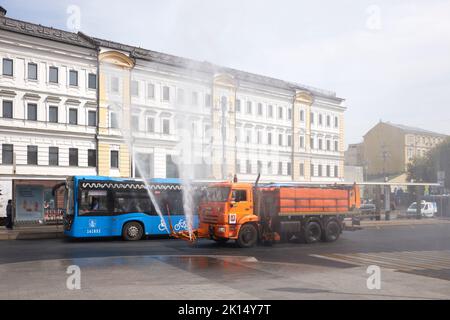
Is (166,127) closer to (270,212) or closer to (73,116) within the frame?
(73,116)

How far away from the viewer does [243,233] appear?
19156mm

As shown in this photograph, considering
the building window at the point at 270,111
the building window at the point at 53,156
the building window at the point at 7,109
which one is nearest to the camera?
the building window at the point at 7,109

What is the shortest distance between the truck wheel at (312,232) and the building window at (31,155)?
80.2ft

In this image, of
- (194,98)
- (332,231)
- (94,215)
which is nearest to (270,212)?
(332,231)

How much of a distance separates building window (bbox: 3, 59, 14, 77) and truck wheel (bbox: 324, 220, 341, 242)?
87.8 feet

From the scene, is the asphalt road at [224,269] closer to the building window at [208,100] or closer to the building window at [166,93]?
the building window at [208,100]

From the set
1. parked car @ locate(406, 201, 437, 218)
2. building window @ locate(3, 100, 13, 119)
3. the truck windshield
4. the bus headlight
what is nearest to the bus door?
the truck windshield

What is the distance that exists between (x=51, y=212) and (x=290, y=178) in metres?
22.6

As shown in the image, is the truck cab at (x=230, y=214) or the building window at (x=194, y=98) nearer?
the truck cab at (x=230, y=214)

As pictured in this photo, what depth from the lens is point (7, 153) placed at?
1415 inches

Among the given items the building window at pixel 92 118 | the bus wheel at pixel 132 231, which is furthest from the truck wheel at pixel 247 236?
the building window at pixel 92 118

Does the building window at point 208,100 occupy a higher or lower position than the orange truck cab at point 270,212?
higher

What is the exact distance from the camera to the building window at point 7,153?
117 feet

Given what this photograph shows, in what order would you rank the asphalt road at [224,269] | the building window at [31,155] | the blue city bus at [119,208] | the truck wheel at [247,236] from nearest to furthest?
the asphalt road at [224,269]
the truck wheel at [247,236]
the blue city bus at [119,208]
the building window at [31,155]
